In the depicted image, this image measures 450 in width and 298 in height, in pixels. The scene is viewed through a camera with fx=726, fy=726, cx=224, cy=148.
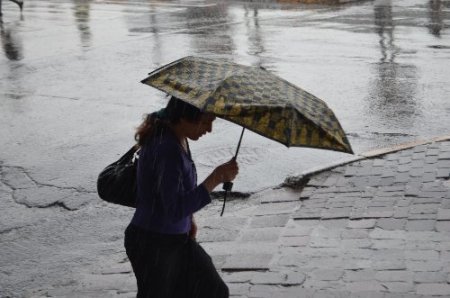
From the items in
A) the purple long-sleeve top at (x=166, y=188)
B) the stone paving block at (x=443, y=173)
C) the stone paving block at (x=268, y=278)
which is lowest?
the stone paving block at (x=268, y=278)

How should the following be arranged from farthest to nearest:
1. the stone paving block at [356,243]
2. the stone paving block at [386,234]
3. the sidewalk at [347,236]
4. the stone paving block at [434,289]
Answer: the stone paving block at [386,234] < the stone paving block at [356,243] < the sidewalk at [347,236] < the stone paving block at [434,289]

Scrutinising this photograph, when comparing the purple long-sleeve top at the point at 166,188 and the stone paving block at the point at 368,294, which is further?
the stone paving block at the point at 368,294

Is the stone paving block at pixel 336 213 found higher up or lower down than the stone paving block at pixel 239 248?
higher up

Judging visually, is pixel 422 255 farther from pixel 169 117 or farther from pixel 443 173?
pixel 169 117

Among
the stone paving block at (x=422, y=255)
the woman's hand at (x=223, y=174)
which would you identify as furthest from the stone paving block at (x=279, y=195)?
the woman's hand at (x=223, y=174)

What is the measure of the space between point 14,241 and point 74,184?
1499 millimetres

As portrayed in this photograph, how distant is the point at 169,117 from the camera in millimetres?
3615

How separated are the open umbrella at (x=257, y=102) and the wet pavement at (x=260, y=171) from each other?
6.32ft

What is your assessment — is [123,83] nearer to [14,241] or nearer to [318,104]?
[14,241]

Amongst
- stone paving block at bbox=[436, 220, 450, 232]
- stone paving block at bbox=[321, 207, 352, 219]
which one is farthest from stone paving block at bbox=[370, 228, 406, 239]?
stone paving block at bbox=[321, 207, 352, 219]

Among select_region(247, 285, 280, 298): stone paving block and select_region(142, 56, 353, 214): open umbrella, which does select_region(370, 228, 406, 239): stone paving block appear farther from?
select_region(142, 56, 353, 214): open umbrella

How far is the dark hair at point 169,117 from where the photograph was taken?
11.8 ft

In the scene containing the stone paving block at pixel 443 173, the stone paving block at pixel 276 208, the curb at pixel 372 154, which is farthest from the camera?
the curb at pixel 372 154

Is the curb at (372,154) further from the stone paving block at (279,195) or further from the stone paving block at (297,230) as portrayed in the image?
the stone paving block at (297,230)
